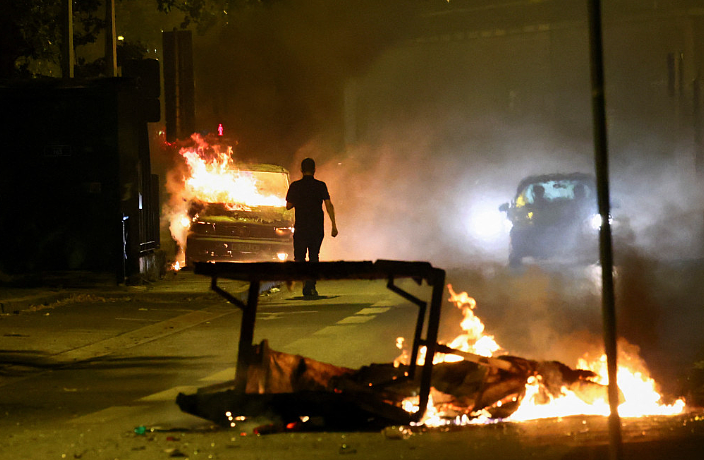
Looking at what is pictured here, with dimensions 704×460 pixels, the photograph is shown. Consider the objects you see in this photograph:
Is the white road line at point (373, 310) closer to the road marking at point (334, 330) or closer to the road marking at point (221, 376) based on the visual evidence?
the road marking at point (334, 330)

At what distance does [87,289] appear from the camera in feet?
50.2

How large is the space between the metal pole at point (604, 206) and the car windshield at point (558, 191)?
15.6 meters

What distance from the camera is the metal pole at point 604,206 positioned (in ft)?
14.1

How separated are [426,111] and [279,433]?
136 ft

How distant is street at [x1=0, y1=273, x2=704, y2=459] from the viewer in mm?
5555

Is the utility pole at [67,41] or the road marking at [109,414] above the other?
the utility pole at [67,41]

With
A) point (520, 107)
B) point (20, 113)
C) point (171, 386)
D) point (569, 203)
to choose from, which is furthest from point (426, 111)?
point (171, 386)

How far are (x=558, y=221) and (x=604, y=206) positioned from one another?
15.8 metres

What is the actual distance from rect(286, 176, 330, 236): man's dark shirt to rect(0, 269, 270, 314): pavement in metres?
1.39

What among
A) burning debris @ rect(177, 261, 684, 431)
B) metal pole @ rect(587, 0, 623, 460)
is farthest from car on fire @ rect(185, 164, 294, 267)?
metal pole @ rect(587, 0, 623, 460)

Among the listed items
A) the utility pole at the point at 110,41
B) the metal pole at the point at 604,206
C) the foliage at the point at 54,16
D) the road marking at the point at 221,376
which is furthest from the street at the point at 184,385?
the foliage at the point at 54,16

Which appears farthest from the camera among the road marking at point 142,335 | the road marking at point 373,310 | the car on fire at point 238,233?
the car on fire at point 238,233

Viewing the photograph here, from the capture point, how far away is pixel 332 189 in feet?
124

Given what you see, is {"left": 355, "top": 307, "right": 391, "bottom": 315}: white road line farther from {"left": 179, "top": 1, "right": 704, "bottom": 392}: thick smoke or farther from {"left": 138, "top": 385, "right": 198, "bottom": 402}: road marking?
{"left": 179, "top": 1, "right": 704, "bottom": 392}: thick smoke
